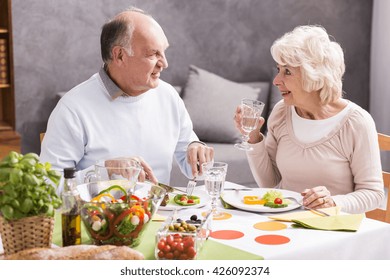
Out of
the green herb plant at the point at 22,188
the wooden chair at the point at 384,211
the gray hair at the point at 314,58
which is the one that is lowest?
the wooden chair at the point at 384,211

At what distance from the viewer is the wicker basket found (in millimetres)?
1658

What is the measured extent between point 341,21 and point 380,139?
10.1 feet

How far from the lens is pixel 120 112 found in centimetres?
267

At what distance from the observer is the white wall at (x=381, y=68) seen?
5.66m

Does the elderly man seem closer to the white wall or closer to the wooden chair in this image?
the wooden chair

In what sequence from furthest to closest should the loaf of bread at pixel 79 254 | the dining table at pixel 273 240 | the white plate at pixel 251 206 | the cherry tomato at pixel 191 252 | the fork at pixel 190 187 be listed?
the fork at pixel 190 187, the white plate at pixel 251 206, the dining table at pixel 273 240, the cherry tomato at pixel 191 252, the loaf of bread at pixel 79 254

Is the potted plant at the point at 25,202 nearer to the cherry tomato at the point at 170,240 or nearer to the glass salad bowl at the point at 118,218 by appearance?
the glass salad bowl at the point at 118,218

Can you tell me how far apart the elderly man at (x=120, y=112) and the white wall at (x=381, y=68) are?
11.1ft

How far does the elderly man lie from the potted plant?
802 millimetres

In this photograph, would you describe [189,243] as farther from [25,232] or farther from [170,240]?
[25,232]

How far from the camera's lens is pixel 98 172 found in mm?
2045

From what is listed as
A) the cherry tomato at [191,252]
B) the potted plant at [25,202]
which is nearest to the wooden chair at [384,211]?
the cherry tomato at [191,252]
